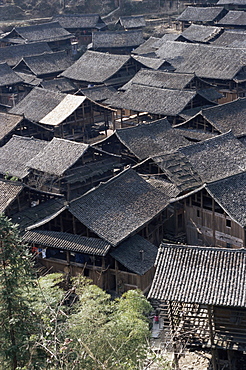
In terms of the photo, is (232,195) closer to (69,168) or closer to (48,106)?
Answer: (69,168)

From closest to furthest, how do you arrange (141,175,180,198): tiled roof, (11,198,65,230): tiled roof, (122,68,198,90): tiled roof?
(11,198,65,230): tiled roof
(141,175,180,198): tiled roof
(122,68,198,90): tiled roof

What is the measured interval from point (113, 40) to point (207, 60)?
58.8ft

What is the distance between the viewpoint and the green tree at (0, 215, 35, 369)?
18.1 m

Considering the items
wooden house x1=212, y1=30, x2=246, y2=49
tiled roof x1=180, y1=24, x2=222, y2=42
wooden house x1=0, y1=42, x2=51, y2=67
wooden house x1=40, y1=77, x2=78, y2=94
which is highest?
tiled roof x1=180, y1=24, x2=222, y2=42

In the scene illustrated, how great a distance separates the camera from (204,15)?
284ft

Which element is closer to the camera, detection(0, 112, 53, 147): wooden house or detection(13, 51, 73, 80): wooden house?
detection(0, 112, 53, 147): wooden house

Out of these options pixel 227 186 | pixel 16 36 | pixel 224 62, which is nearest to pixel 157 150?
pixel 227 186

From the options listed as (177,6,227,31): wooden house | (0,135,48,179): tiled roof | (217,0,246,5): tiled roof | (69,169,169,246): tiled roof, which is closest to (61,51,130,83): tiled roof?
(0,135,48,179): tiled roof

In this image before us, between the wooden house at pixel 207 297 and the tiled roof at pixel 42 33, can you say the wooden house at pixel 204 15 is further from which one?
the wooden house at pixel 207 297

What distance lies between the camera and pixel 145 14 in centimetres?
10088

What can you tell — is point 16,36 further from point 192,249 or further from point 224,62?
point 192,249

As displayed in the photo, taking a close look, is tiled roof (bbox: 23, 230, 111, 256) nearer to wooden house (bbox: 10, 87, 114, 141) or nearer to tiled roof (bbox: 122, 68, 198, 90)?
wooden house (bbox: 10, 87, 114, 141)

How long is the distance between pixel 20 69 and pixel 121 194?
4110 cm

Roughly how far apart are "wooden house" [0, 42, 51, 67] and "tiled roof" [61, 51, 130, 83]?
9.30m
